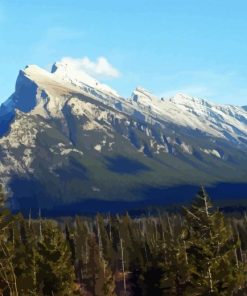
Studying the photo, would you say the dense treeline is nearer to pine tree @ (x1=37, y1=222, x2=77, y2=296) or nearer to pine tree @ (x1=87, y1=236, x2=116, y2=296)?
pine tree @ (x1=37, y1=222, x2=77, y2=296)

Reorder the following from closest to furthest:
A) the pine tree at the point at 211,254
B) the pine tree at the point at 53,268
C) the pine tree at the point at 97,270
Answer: the pine tree at the point at 211,254 < the pine tree at the point at 53,268 < the pine tree at the point at 97,270

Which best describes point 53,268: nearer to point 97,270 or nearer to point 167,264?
point 167,264

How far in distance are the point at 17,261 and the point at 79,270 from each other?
270ft

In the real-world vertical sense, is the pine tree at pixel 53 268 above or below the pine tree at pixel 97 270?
above

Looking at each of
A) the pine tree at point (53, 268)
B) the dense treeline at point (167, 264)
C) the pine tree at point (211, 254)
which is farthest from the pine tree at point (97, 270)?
the pine tree at point (211, 254)

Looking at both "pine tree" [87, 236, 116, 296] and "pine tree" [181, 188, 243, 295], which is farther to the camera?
"pine tree" [87, 236, 116, 296]

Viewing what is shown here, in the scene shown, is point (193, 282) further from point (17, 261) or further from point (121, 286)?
point (121, 286)

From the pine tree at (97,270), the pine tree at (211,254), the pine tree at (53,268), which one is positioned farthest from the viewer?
the pine tree at (97,270)

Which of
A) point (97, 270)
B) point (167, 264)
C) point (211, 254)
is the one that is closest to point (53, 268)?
point (211, 254)

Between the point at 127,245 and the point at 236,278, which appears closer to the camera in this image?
the point at 236,278

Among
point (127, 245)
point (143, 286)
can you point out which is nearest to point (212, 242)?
point (143, 286)

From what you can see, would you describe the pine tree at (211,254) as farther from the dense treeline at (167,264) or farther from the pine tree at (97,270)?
the pine tree at (97,270)

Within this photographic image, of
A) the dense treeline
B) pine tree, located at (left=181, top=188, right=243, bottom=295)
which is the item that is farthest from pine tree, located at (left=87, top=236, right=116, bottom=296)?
pine tree, located at (left=181, top=188, right=243, bottom=295)

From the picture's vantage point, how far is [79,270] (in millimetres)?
143875
